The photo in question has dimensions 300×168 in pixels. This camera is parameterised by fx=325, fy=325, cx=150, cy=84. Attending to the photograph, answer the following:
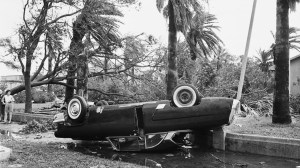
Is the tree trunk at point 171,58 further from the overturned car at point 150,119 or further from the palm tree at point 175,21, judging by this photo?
the overturned car at point 150,119

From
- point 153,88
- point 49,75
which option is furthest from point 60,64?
point 153,88

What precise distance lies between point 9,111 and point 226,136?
421 inches

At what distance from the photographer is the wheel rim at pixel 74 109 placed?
32.6ft

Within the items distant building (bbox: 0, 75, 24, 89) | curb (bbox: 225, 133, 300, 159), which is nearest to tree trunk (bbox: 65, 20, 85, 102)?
distant building (bbox: 0, 75, 24, 89)

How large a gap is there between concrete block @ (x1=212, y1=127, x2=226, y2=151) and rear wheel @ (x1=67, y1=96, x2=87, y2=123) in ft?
13.1

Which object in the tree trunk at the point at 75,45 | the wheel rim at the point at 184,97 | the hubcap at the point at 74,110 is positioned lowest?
the hubcap at the point at 74,110

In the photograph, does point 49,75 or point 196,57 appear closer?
point 49,75

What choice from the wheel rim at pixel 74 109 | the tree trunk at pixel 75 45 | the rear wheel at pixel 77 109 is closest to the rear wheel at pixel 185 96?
the rear wheel at pixel 77 109

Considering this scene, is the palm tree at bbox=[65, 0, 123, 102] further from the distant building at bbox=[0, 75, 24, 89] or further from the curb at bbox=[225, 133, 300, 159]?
the curb at bbox=[225, 133, 300, 159]

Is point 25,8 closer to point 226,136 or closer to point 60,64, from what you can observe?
point 60,64

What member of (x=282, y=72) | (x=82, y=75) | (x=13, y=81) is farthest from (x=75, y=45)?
(x=282, y=72)

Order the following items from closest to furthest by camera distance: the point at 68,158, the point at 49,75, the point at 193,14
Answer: the point at 68,158
the point at 193,14
the point at 49,75

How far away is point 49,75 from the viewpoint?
65.6 feet

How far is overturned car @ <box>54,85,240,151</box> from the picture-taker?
29.0 ft
